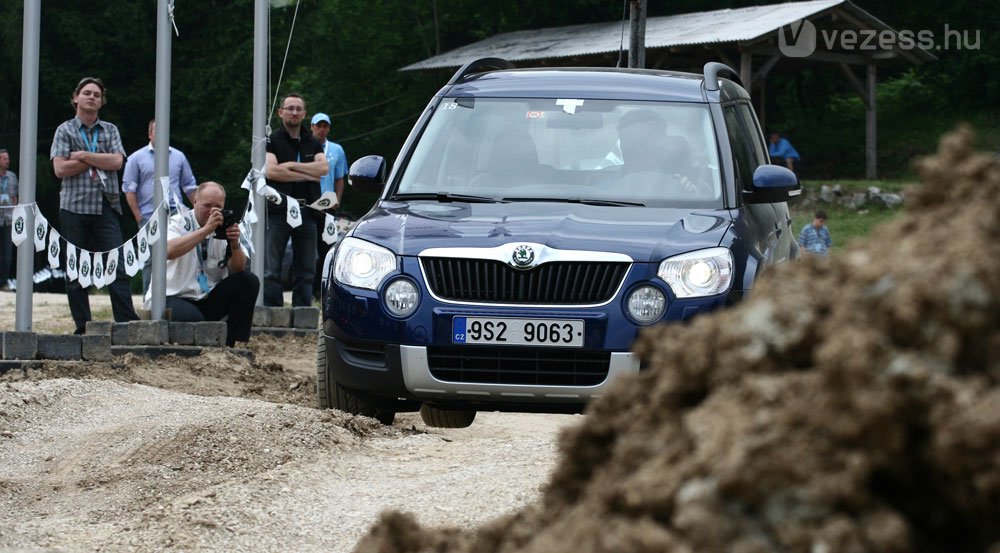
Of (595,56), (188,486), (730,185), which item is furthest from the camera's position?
(595,56)

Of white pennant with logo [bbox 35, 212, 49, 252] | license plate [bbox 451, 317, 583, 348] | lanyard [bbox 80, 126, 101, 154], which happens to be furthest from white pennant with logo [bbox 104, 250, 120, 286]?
license plate [bbox 451, 317, 583, 348]

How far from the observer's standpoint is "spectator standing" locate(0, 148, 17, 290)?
20.2 m

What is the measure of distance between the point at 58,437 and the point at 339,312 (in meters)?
1.60

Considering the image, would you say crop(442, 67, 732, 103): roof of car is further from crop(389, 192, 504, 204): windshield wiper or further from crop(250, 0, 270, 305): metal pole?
crop(250, 0, 270, 305): metal pole

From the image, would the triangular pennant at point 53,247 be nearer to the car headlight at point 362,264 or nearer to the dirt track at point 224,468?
the dirt track at point 224,468

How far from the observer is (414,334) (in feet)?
22.0

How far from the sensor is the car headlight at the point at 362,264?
6.83 m

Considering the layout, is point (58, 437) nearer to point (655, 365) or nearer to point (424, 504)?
point (424, 504)

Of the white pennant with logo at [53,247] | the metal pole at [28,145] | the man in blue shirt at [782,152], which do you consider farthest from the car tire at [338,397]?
the man in blue shirt at [782,152]

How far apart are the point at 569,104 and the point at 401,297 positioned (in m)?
1.69

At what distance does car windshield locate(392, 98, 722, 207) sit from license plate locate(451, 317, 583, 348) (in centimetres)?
95

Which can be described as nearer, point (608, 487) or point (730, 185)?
point (608, 487)

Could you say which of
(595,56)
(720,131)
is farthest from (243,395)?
(595,56)

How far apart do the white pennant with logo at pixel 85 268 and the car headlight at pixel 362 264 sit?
440 cm
